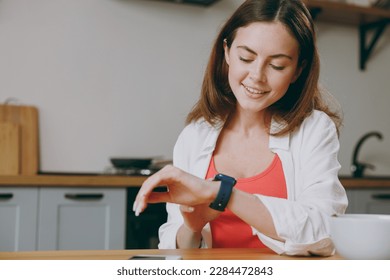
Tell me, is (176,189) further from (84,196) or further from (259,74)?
(84,196)

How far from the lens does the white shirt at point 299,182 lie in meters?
0.82

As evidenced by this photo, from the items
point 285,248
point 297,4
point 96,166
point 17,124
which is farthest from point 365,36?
point 285,248

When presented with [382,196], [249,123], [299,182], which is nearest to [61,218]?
[249,123]

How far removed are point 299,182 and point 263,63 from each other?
0.25 meters

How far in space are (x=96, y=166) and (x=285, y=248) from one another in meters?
1.71

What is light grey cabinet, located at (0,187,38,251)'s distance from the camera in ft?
6.31

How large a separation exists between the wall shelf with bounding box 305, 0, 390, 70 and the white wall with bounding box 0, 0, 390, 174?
43 cm

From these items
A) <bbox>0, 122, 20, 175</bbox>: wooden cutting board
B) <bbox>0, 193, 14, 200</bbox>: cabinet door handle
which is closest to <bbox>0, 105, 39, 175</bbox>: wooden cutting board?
<bbox>0, 122, 20, 175</bbox>: wooden cutting board

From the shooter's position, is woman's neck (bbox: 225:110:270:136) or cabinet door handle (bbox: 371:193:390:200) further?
cabinet door handle (bbox: 371:193:390:200)

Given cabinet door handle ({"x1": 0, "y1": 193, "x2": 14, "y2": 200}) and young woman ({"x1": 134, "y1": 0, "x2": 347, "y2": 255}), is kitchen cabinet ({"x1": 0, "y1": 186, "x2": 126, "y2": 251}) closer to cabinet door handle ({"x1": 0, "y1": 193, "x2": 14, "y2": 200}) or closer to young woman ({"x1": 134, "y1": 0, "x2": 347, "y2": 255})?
cabinet door handle ({"x1": 0, "y1": 193, "x2": 14, "y2": 200})

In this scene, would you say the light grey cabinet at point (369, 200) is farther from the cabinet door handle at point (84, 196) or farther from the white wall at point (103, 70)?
the cabinet door handle at point (84, 196)

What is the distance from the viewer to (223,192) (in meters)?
0.78

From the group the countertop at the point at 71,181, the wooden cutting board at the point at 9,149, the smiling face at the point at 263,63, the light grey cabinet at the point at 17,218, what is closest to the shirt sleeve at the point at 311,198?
the smiling face at the point at 263,63
